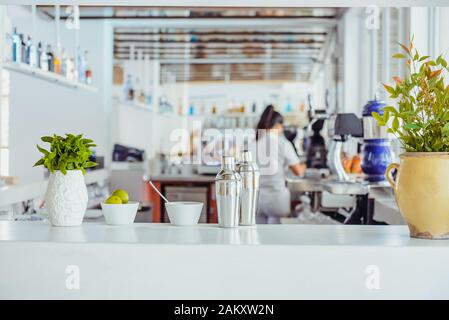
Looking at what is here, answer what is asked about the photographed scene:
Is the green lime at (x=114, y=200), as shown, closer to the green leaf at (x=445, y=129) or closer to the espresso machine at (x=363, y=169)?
the green leaf at (x=445, y=129)

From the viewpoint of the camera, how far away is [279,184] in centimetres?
649

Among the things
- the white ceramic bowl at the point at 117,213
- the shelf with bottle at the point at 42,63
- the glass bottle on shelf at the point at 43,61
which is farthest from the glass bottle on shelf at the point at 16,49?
the white ceramic bowl at the point at 117,213

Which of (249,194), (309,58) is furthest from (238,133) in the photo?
(249,194)

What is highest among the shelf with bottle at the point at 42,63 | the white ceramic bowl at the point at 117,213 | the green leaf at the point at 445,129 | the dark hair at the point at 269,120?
the shelf with bottle at the point at 42,63

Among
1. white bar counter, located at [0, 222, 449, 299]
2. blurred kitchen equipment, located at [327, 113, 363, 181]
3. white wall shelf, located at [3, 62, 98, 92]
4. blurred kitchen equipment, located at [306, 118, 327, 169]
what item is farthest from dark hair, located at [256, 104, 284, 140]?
white bar counter, located at [0, 222, 449, 299]

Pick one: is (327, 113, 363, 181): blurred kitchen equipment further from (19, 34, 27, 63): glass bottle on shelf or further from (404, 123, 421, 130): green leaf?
(404, 123, 421, 130): green leaf

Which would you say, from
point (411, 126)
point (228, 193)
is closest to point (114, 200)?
point (228, 193)

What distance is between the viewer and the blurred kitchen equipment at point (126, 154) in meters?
9.33

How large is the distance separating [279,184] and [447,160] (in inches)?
172

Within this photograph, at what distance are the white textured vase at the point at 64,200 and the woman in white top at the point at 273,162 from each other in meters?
3.86

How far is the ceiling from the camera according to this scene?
9.05 m

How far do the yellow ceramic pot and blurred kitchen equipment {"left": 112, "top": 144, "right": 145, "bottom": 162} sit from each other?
7.38 metres
